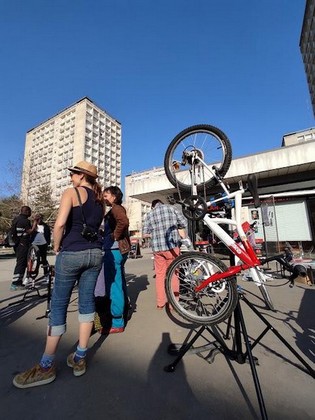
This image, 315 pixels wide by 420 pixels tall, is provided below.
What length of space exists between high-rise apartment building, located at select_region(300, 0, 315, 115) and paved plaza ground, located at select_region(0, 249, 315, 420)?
38.8m

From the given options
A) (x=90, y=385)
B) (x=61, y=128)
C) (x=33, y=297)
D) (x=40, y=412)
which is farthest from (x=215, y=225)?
(x=61, y=128)

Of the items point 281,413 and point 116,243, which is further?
point 116,243

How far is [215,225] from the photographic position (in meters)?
2.47

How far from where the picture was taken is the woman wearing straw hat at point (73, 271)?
1.87 meters

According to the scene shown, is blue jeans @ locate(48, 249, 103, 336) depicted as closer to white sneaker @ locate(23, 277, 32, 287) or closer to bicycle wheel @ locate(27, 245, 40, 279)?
bicycle wheel @ locate(27, 245, 40, 279)

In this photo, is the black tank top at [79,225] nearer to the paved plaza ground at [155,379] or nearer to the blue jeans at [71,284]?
the blue jeans at [71,284]

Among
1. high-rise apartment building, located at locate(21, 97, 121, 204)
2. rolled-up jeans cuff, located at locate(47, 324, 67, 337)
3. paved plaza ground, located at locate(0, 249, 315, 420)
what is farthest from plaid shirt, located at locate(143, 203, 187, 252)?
high-rise apartment building, located at locate(21, 97, 121, 204)

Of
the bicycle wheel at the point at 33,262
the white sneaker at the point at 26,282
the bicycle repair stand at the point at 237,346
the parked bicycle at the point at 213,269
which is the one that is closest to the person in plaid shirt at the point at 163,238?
the parked bicycle at the point at 213,269

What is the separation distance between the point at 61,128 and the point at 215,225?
89497 mm

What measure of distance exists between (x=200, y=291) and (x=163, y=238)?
140 cm

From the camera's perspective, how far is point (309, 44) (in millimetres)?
31641

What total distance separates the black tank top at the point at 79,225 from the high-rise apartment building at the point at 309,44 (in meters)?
38.7

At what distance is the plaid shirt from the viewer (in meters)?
3.78

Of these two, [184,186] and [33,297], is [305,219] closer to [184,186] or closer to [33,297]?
[184,186]
